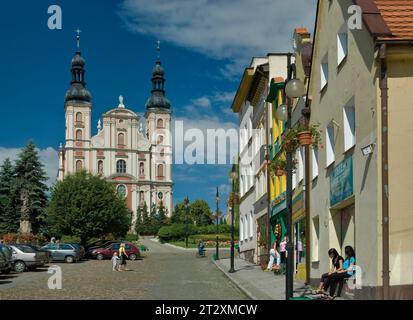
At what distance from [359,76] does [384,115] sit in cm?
204

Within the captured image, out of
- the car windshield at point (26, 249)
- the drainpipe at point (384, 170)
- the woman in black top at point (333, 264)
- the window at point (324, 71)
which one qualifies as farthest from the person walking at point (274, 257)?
the drainpipe at point (384, 170)

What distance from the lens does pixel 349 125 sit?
18609 mm

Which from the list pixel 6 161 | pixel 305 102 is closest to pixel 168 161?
pixel 6 161

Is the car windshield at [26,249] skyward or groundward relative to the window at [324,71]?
groundward

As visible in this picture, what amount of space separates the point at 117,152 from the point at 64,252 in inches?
3459

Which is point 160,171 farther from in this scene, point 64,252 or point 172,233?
point 64,252

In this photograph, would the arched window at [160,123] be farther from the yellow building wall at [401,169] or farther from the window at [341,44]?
the yellow building wall at [401,169]

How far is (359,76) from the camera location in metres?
16.7

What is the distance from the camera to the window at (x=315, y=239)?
22922 millimetres

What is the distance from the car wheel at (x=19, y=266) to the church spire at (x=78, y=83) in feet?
329

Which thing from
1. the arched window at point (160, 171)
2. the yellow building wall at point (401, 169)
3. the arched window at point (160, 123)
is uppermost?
the arched window at point (160, 123)

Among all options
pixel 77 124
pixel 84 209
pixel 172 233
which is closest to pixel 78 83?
pixel 77 124

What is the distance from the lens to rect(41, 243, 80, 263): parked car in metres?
43.4
